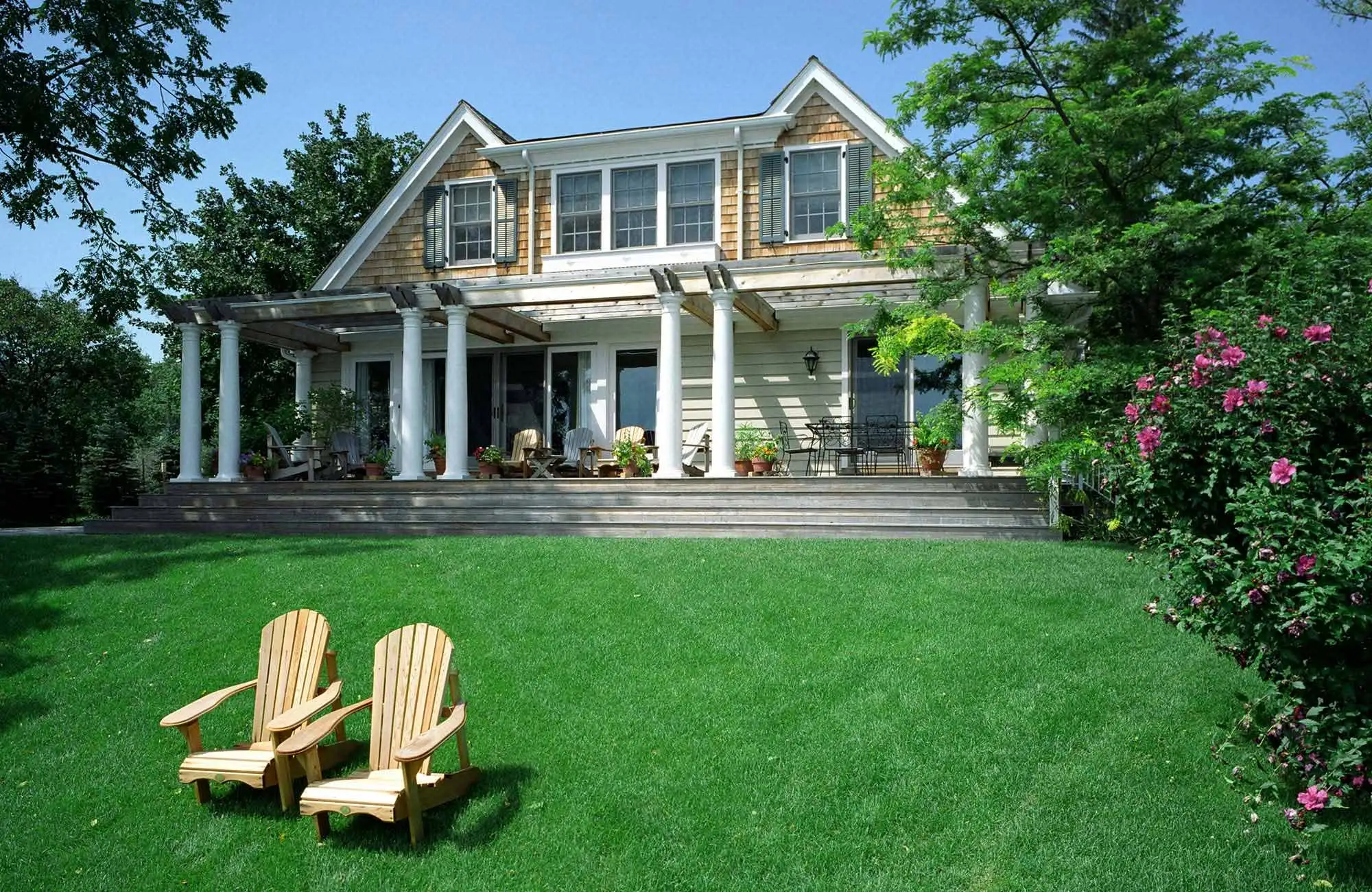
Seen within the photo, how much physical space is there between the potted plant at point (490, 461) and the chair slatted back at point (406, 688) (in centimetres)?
1020

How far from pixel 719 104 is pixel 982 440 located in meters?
8.17

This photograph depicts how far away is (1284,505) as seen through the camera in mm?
3828

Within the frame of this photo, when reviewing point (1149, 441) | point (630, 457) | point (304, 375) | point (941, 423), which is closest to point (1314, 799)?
point (1149, 441)

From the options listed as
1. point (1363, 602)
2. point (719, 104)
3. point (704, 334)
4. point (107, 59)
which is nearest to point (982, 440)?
point (704, 334)

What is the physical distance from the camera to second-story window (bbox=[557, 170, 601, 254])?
1761 cm

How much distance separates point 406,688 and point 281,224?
69.9ft

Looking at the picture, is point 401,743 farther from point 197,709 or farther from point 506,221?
point 506,221

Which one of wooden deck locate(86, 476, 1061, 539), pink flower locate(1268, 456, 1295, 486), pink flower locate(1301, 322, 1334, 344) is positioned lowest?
wooden deck locate(86, 476, 1061, 539)

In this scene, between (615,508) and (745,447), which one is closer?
(615,508)

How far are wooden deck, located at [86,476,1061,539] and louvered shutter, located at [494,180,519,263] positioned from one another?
497cm

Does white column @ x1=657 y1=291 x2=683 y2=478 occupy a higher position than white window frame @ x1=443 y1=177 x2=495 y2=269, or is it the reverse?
white window frame @ x1=443 y1=177 x2=495 y2=269

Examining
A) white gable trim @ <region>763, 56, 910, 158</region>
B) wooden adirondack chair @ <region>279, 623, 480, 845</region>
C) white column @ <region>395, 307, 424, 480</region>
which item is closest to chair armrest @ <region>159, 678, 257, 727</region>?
wooden adirondack chair @ <region>279, 623, 480, 845</region>

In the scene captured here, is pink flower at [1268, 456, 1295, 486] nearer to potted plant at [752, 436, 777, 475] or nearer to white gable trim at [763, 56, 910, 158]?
potted plant at [752, 436, 777, 475]

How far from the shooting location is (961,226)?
478 inches
